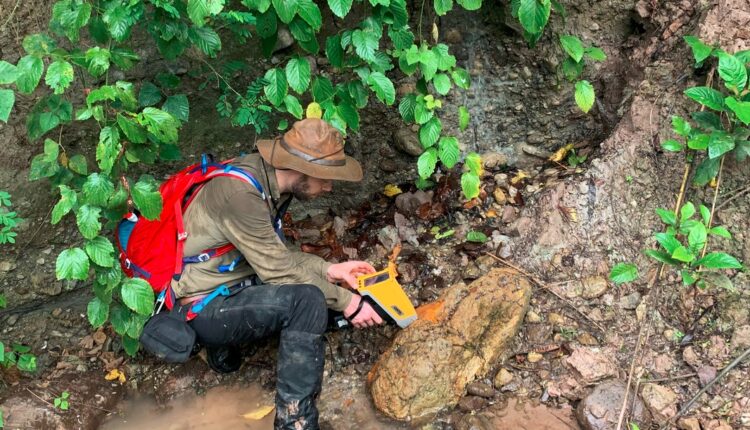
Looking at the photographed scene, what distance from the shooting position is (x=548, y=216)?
4008 millimetres

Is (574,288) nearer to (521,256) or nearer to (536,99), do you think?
(521,256)

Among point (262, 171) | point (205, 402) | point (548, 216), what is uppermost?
point (262, 171)

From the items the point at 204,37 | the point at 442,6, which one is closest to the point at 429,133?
the point at 442,6

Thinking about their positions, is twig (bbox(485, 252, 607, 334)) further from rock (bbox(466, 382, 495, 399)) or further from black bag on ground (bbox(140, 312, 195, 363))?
black bag on ground (bbox(140, 312, 195, 363))

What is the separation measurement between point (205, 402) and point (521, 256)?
2.10 m

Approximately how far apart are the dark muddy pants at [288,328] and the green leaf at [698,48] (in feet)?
7.67

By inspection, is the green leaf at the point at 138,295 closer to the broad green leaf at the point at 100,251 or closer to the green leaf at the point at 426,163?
the broad green leaf at the point at 100,251

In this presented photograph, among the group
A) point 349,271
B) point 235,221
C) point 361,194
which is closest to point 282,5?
point 235,221

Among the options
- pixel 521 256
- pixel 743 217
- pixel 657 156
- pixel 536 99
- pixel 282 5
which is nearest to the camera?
pixel 282 5

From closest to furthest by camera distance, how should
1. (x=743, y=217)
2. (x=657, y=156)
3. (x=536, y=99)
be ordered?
(x=743, y=217) < (x=657, y=156) < (x=536, y=99)

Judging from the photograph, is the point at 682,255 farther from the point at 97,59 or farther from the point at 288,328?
the point at 97,59

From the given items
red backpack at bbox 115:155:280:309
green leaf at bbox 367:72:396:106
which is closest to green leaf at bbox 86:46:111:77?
red backpack at bbox 115:155:280:309

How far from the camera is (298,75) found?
11.5ft

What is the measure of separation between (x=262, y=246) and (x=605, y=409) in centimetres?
192
